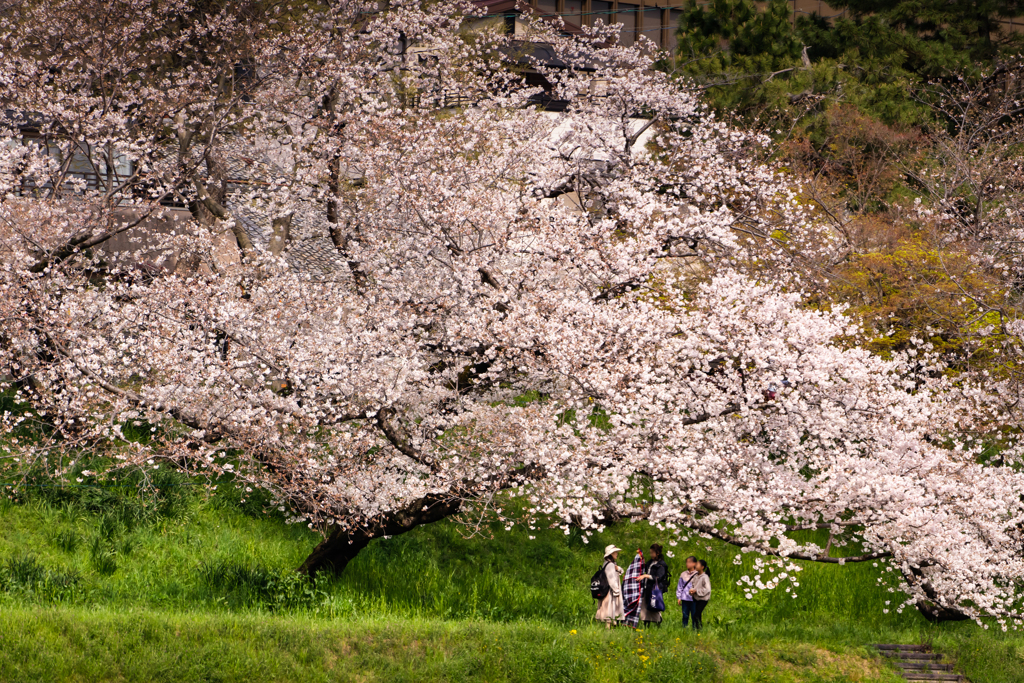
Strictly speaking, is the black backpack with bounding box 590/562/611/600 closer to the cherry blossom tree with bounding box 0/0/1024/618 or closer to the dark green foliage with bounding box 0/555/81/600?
the cherry blossom tree with bounding box 0/0/1024/618

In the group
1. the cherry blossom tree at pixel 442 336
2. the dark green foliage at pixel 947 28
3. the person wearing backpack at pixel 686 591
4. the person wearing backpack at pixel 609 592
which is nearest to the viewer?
the cherry blossom tree at pixel 442 336

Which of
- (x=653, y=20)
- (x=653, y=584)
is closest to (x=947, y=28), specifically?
(x=653, y=20)

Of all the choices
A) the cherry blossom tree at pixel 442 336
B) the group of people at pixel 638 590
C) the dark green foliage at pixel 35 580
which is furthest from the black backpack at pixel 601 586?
the dark green foliage at pixel 35 580

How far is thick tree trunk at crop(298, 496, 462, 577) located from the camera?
12.7 m

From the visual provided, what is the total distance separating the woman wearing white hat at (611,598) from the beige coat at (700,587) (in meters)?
1.05

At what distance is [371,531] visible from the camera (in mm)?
12641

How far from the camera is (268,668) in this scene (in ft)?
33.7

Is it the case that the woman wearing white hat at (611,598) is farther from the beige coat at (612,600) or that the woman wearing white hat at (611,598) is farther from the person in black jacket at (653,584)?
the person in black jacket at (653,584)

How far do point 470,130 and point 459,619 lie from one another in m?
9.68

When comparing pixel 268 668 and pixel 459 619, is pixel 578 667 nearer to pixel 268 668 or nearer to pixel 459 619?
pixel 459 619

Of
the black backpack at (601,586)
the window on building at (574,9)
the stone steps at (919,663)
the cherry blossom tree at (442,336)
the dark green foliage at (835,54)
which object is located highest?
the window on building at (574,9)

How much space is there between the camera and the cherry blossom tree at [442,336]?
11.8m

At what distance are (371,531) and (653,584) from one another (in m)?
3.93

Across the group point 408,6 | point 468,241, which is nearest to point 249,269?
point 468,241
